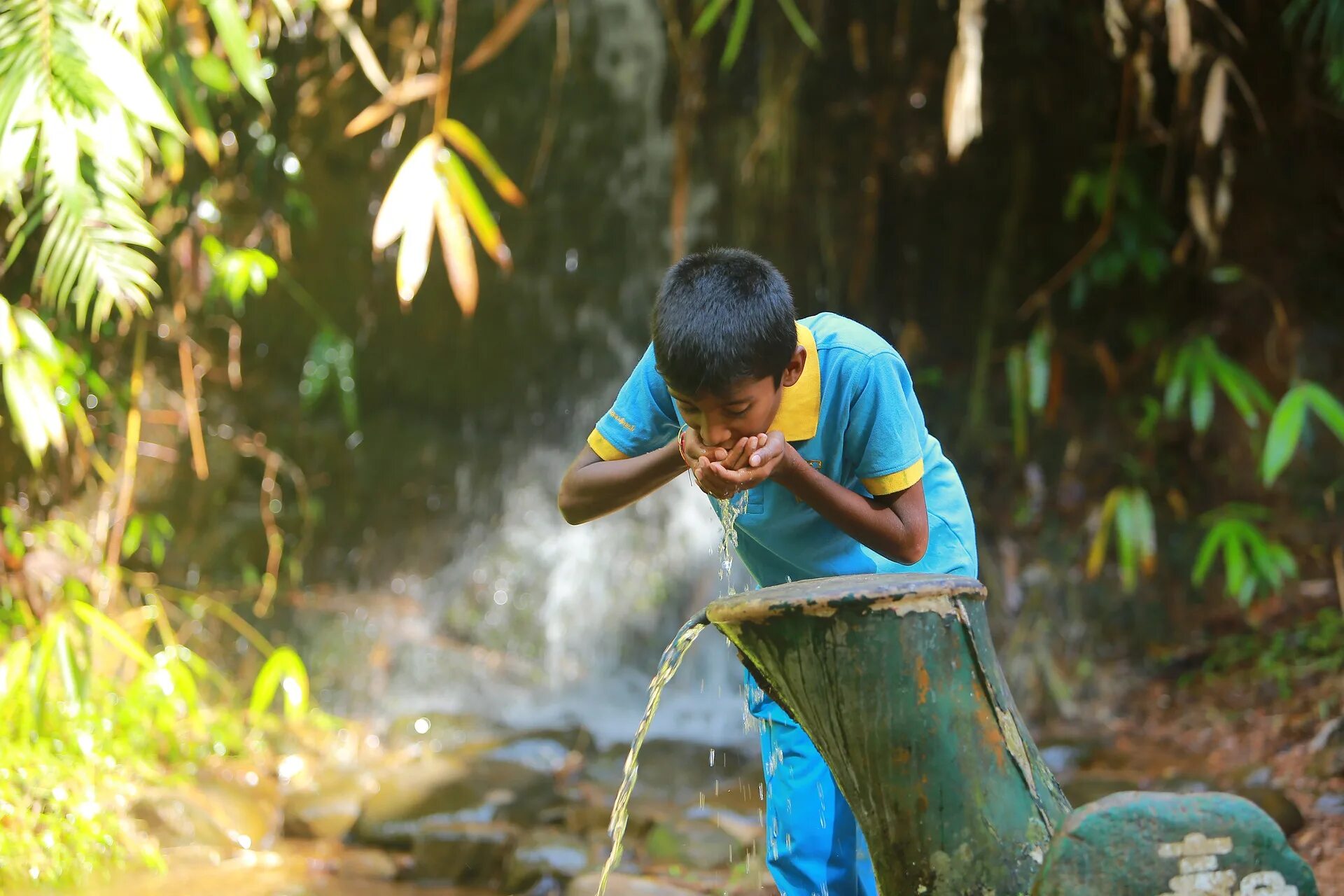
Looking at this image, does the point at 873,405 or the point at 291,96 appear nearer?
the point at 873,405

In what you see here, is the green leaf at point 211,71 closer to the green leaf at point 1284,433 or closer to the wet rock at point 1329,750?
the green leaf at point 1284,433

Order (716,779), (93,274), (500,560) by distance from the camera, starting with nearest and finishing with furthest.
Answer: (93,274), (716,779), (500,560)

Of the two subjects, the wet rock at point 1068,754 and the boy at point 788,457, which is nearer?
the boy at point 788,457

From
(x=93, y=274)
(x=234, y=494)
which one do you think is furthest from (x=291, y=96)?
(x=93, y=274)

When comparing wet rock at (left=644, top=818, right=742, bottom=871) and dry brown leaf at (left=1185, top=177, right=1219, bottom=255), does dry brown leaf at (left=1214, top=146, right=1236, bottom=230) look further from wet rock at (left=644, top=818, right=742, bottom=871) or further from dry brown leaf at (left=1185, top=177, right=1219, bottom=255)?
wet rock at (left=644, top=818, right=742, bottom=871)

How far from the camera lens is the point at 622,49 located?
678 cm

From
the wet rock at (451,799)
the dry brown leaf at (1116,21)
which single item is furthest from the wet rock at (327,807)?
the dry brown leaf at (1116,21)

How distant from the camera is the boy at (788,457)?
74.8 inches

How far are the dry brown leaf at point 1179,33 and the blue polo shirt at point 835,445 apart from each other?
256 cm

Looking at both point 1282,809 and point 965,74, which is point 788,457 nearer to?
point 1282,809

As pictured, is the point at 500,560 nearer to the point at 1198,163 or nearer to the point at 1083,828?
the point at 1198,163

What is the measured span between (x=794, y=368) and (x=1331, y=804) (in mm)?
2817

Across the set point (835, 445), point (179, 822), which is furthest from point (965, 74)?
point (179, 822)

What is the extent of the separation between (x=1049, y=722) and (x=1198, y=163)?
8.19 ft
